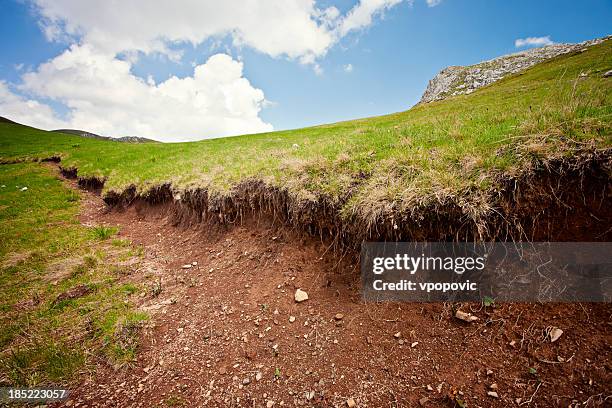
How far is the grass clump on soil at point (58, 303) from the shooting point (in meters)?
5.23

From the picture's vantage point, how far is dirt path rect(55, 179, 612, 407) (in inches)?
134

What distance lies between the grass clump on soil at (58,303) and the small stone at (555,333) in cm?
691

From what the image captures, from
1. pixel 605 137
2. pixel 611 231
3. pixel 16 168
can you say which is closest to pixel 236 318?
pixel 611 231

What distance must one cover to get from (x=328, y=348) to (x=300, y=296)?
1248 millimetres

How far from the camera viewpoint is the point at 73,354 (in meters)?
5.33

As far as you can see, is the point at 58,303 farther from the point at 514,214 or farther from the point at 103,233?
the point at 514,214

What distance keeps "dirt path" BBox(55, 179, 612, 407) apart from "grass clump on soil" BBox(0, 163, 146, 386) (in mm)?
492

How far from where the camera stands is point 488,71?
218ft

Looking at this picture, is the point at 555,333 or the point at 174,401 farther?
the point at 174,401

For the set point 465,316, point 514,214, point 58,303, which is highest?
point 514,214

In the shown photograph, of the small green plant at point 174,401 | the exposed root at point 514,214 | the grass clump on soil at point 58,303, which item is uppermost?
the exposed root at point 514,214

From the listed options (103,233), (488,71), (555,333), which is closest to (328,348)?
(555,333)

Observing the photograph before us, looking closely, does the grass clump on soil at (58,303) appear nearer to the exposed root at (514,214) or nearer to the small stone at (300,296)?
the small stone at (300,296)

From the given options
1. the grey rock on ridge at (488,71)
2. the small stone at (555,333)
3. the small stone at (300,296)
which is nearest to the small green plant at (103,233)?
the small stone at (300,296)
